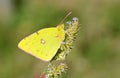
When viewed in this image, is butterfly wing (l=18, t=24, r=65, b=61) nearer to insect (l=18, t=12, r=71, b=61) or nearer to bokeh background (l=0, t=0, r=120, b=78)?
insect (l=18, t=12, r=71, b=61)

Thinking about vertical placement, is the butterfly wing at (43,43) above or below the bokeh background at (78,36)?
above

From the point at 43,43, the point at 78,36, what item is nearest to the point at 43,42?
the point at 43,43

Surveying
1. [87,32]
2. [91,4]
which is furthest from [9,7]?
[87,32]

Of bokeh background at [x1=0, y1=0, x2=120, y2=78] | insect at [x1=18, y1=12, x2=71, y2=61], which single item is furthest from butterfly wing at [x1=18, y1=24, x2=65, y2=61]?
bokeh background at [x1=0, y1=0, x2=120, y2=78]

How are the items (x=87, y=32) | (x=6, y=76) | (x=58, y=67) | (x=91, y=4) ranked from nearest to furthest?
(x=58, y=67)
(x=6, y=76)
(x=87, y=32)
(x=91, y=4)

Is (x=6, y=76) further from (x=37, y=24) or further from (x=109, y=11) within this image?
(x=109, y=11)

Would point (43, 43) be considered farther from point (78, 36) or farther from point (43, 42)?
point (78, 36)

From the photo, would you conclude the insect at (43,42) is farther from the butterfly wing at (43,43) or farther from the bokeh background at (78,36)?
the bokeh background at (78,36)

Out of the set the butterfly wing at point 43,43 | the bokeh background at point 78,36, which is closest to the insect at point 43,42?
the butterfly wing at point 43,43
